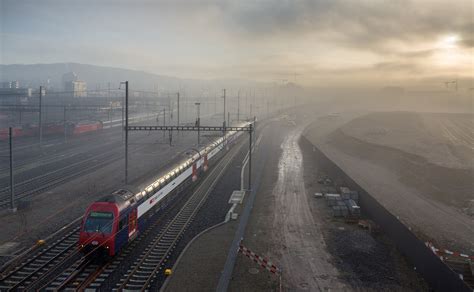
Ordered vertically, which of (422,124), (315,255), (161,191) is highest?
(422,124)

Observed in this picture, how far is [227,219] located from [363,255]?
9.99 meters

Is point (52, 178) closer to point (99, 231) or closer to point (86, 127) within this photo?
point (99, 231)

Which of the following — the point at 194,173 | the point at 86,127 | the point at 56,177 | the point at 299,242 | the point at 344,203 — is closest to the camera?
the point at 299,242

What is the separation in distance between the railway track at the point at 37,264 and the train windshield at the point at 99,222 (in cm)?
215

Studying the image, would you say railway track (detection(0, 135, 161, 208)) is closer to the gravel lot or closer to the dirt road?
the dirt road

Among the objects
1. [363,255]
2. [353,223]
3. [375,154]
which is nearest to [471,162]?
[375,154]

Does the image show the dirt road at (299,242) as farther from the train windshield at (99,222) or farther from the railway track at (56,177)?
the railway track at (56,177)

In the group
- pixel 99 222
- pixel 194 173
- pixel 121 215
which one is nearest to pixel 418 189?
pixel 194 173

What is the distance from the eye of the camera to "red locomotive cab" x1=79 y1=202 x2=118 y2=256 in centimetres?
1880

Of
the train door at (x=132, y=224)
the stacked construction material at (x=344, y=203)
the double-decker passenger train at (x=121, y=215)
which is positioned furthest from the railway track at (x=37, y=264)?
the stacked construction material at (x=344, y=203)

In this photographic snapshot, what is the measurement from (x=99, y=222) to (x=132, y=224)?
9.58 ft

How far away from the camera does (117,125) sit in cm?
10094

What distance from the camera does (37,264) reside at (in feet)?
63.1

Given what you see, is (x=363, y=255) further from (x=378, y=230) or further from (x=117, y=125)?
(x=117, y=125)
